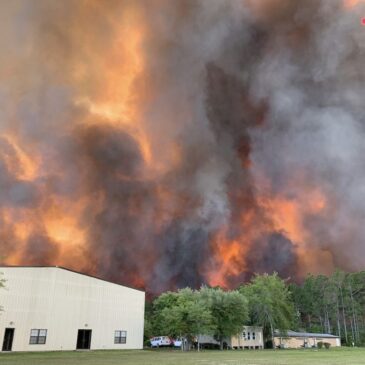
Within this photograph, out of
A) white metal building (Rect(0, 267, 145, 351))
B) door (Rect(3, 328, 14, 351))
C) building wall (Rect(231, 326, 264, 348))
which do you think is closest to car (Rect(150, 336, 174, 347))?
building wall (Rect(231, 326, 264, 348))

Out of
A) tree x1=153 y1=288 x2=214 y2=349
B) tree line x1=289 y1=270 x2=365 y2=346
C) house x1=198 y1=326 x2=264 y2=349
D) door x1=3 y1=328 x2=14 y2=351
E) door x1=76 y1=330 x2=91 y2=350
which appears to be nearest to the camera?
door x1=3 y1=328 x2=14 y2=351

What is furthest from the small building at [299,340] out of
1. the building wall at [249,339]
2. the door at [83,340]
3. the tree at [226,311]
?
the door at [83,340]

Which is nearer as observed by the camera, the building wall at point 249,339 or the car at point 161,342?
the building wall at point 249,339

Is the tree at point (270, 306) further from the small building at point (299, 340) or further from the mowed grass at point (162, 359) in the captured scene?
the mowed grass at point (162, 359)

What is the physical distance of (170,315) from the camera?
1986 inches

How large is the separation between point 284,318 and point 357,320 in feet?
145

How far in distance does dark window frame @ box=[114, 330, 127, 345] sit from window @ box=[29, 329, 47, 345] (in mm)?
9936

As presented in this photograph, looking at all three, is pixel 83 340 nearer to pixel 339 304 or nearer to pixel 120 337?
pixel 120 337

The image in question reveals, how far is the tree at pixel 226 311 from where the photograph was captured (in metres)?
55.6

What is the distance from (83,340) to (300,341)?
4899 cm

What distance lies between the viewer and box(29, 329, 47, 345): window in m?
41.8

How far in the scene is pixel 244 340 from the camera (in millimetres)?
65062

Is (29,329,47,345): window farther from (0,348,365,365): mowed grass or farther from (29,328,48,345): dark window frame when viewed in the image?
(0,348,365,365): mowed grass

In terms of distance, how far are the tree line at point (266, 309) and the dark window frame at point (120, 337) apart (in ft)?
17.5
